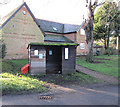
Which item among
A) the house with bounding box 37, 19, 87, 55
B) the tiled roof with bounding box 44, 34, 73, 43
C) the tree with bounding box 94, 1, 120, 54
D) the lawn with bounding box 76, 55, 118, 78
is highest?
the tree with bounding box 94, 1, 120, 54

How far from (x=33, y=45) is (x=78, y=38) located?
64.9 ft

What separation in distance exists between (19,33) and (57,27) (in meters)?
12.0

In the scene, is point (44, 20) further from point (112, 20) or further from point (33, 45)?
point (33, 45)

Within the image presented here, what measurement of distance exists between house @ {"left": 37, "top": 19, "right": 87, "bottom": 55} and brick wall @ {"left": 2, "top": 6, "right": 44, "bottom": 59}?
219 inches

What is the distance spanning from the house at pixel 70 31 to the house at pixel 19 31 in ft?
18.5

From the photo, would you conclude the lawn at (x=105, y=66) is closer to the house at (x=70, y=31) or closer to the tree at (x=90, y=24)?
the tree at (x=90, y=24)

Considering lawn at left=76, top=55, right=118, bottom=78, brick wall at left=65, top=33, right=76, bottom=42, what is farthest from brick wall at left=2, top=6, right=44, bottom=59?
lawn at left=76, top=55, right=118, bottom=78

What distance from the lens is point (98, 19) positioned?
113 feet

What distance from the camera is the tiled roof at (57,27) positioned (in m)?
27.0

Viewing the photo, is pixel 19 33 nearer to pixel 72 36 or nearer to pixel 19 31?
pixel 19 31

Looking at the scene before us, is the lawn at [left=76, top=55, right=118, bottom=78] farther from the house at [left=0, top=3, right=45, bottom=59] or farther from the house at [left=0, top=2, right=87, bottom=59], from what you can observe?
the house at [left=0, top=3, right=45, bottom=59]

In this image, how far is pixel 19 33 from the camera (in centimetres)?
1975

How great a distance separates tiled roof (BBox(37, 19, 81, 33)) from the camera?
88.6ft

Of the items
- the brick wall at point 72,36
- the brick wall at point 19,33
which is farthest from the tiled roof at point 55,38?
the brick wall at point 19,33
